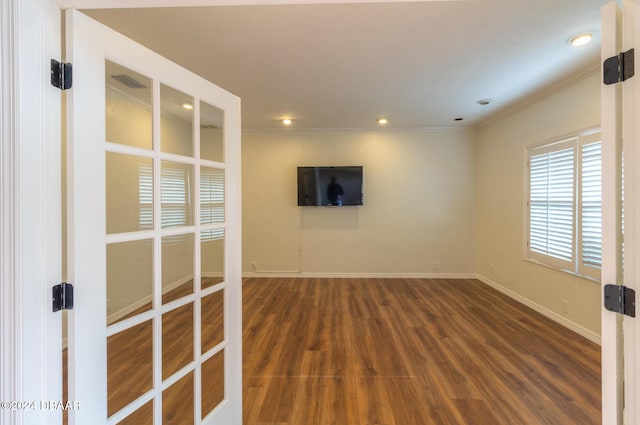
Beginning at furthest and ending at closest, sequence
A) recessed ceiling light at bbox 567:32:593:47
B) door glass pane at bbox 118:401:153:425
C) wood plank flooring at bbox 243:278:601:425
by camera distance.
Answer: recessed ceiling light at bbox 567:32:593:47, wood plank flooring at bbox 243:278:601:425, door glass pane at bbox 118:401:153:425

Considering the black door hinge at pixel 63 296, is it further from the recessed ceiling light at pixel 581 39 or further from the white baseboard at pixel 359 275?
the white baseboard at pixel 359 275

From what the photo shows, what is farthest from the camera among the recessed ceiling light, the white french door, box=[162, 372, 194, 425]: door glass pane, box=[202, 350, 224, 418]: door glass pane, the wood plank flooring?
the recessed ceiling light

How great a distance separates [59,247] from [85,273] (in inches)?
4.5

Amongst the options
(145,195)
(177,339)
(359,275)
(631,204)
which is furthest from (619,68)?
(359,275)

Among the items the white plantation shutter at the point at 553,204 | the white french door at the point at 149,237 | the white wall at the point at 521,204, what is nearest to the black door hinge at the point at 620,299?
the white french door at the point at 149,237

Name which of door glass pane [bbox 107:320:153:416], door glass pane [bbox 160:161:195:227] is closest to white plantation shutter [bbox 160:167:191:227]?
door glass pane [bbox 160:161:195:227]

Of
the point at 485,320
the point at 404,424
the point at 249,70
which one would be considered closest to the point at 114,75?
the point at 249,70

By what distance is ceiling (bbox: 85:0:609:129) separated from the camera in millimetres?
1768

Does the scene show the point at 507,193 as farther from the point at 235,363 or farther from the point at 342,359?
the point at 235,363

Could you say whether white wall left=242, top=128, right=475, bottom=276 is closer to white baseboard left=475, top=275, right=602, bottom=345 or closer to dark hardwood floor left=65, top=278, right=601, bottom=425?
white baseboard left=475, top=275, right=602, bottom=345

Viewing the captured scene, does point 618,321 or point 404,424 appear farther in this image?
point 404,424

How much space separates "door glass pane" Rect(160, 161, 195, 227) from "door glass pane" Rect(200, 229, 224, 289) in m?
0.14

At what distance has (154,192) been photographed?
1.11 metres

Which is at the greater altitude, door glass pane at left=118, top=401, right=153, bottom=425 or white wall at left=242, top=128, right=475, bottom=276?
white wall at left=242, top=128, right=475, bottom=276
